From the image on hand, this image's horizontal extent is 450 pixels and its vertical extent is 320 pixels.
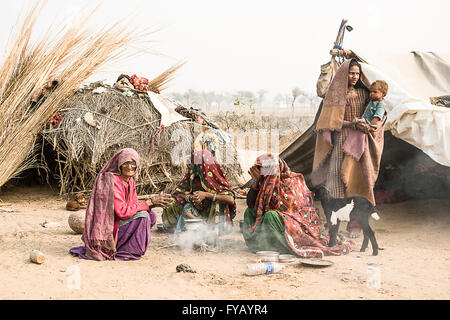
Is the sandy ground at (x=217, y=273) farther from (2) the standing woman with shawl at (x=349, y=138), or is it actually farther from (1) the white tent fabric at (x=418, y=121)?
(1) the white tent fabric at (x=418, y=121)

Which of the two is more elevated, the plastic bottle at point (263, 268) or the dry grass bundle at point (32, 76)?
the dry grass bundle at point (32, 76)

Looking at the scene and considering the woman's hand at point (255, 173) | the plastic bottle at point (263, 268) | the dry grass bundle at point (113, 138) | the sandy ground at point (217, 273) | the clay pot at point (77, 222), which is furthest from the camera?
the dry grass bundle at point (113, 138)

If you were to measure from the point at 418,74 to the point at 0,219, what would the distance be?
5849 mm

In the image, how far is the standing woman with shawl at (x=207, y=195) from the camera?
16.0ft

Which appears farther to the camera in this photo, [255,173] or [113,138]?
[113,138]

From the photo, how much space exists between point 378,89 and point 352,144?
1.82ft

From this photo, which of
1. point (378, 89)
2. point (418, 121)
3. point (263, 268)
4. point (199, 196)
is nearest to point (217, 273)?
point (263, 268)

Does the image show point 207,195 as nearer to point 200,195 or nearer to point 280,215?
point 200,195

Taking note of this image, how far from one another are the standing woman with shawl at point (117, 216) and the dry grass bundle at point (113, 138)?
3.03 metres

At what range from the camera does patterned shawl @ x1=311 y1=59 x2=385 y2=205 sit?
435cm

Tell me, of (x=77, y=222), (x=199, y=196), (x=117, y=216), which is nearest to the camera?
(x=117, y=216)

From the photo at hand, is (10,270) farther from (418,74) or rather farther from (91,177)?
(418,74)

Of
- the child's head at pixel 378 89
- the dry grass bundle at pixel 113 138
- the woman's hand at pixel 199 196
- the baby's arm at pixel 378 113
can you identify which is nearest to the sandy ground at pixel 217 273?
the woman's hand at pixel 199 196

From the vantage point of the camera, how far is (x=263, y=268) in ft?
12.3
